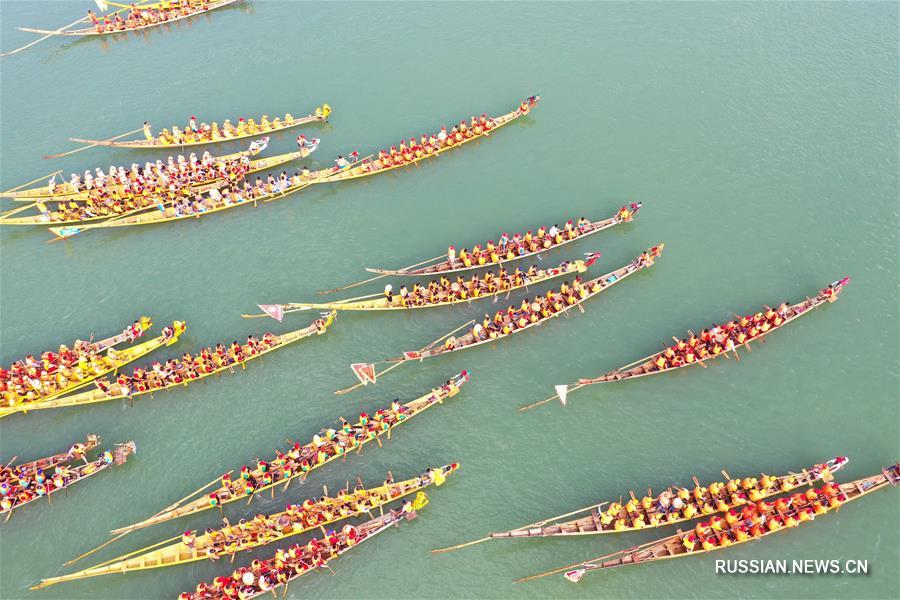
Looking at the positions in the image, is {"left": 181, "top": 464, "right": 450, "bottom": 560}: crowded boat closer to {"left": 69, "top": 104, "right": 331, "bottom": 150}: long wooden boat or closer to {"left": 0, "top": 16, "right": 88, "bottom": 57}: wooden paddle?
{"left": 69, "top": 104, "right": 331, "bottom": 150}: long wooden boat

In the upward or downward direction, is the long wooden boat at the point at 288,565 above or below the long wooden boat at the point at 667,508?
above

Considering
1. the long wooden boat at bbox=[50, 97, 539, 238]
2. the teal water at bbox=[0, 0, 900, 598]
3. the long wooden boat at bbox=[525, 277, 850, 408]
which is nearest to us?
the teal water at bbox=[0, 0, 900, 598]

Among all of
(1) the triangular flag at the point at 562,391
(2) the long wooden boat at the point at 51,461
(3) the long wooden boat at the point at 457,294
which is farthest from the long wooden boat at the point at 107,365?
(1) the triangular flag at the point at 562,391

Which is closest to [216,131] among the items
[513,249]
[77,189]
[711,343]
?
[77,189]

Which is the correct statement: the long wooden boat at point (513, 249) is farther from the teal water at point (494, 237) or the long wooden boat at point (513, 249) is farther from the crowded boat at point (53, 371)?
the crowded boat at point (53, 371)

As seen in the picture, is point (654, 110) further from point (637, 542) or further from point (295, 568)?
point (295, 568)

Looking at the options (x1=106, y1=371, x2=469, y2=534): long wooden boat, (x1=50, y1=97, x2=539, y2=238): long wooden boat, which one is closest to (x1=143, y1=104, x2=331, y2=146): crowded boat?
(x1=50, y1=97, x2=539, y2=238): long wooden boat
